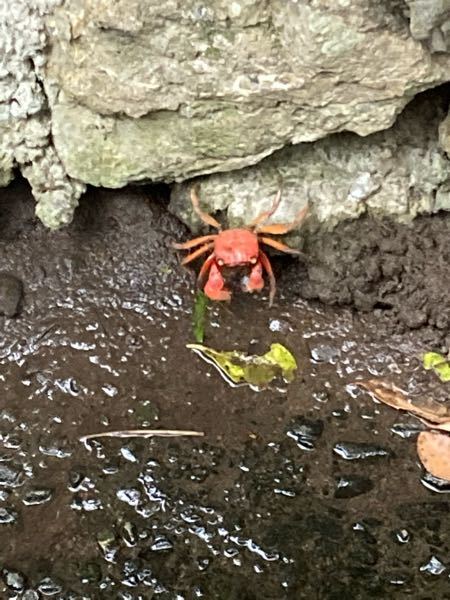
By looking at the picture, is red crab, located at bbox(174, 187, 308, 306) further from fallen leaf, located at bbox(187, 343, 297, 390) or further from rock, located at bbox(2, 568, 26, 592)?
rock, located at bbox(2, 568, 26, 592)

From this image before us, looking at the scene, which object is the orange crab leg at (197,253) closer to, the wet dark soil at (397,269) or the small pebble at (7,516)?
the wet dark soil at (397,269)

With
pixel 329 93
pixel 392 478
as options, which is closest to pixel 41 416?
pixel 392 478

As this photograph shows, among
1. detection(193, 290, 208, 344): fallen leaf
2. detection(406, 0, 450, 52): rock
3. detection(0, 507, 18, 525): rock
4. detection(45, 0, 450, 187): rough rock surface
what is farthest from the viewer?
detection(193, 290, 208, 344): fallen leaf

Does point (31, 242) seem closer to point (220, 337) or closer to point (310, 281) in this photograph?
point (220, 337)

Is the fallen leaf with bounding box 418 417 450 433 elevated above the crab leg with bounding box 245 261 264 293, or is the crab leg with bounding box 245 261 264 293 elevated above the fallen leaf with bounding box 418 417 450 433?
the crab leg with bounding box 245 261 264 293

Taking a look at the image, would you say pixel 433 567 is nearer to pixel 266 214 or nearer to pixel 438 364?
pixel 438 364

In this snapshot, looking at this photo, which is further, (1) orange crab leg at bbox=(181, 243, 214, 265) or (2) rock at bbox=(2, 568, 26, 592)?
(1) orange crab leg at bbox=(181, 243, 214, 265)

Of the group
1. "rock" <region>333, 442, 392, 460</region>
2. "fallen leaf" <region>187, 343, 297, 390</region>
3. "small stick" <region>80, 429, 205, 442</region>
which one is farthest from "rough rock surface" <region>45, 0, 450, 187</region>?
"rock" <region>333, 442, 392, 460</region>
